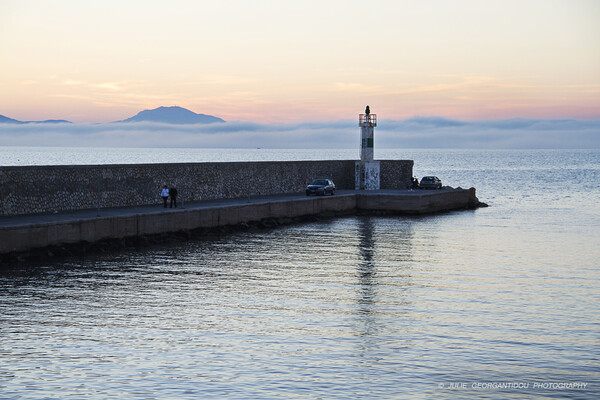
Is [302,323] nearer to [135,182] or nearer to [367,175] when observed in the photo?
[135,182]

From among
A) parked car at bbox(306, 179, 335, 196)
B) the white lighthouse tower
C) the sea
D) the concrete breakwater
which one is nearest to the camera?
the sea

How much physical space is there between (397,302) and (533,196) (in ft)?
238

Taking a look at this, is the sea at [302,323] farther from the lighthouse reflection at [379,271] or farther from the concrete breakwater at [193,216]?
the concrete breakwater at [193,216]

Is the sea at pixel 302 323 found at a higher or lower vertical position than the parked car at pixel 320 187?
lower

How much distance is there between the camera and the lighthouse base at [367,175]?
65.9 m

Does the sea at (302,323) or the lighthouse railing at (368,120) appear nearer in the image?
the sea at (302,323)

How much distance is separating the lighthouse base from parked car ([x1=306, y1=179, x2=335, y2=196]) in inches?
307

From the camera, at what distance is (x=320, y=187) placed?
188ft

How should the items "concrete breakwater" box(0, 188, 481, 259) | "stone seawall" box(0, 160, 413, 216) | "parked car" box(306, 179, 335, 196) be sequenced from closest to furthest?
"concrete breakwater" box(0, 188, 481, 259)
"stone seawall" box(0, 160, 413, 216)
"parked car" box(306, 179, 335, 196)

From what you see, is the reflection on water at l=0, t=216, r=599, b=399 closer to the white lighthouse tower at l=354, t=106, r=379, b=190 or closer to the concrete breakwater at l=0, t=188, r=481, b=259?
the concrete breakwater at l=0, t=188, r=481, b=259

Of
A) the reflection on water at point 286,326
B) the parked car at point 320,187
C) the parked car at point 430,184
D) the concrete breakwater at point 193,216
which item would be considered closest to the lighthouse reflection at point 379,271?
the reflection on water at point 286,326

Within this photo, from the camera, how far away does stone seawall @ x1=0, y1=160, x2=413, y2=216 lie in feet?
119

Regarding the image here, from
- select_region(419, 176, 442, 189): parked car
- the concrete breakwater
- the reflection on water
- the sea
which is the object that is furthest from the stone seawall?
select_region(419, 176, 442, 189): parked car

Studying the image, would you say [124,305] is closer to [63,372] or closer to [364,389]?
[63,372]
